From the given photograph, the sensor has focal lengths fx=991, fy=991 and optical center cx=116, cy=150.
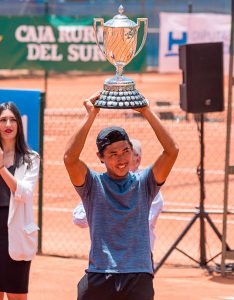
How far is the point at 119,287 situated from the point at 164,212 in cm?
607

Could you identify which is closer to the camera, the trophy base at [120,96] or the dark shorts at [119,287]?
the trophy base at [120,96]

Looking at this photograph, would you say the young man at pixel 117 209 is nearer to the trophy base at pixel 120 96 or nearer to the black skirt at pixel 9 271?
the trophy base at pixel 120 96

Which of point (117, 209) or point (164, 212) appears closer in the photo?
point (117, 209)

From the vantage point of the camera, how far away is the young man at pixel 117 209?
203 inches

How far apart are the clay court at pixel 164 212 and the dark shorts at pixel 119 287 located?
164 inches

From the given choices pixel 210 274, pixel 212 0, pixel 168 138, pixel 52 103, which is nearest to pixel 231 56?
pixel 210 274

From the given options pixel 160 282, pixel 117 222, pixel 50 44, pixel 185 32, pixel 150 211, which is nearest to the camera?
pixel 117 222

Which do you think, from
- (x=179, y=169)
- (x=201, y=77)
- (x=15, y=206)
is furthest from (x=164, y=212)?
(x=179, y=169)

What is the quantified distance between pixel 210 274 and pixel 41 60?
36.7ft

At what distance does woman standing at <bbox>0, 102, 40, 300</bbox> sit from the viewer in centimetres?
680

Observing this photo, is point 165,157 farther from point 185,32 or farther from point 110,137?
point 185,32

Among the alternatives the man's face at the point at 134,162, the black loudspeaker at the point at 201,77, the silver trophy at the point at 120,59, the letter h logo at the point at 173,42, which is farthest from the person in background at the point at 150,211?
the letter h logo at the point at 173,42

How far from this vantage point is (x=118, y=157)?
5250 mm

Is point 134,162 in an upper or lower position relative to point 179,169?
upper
